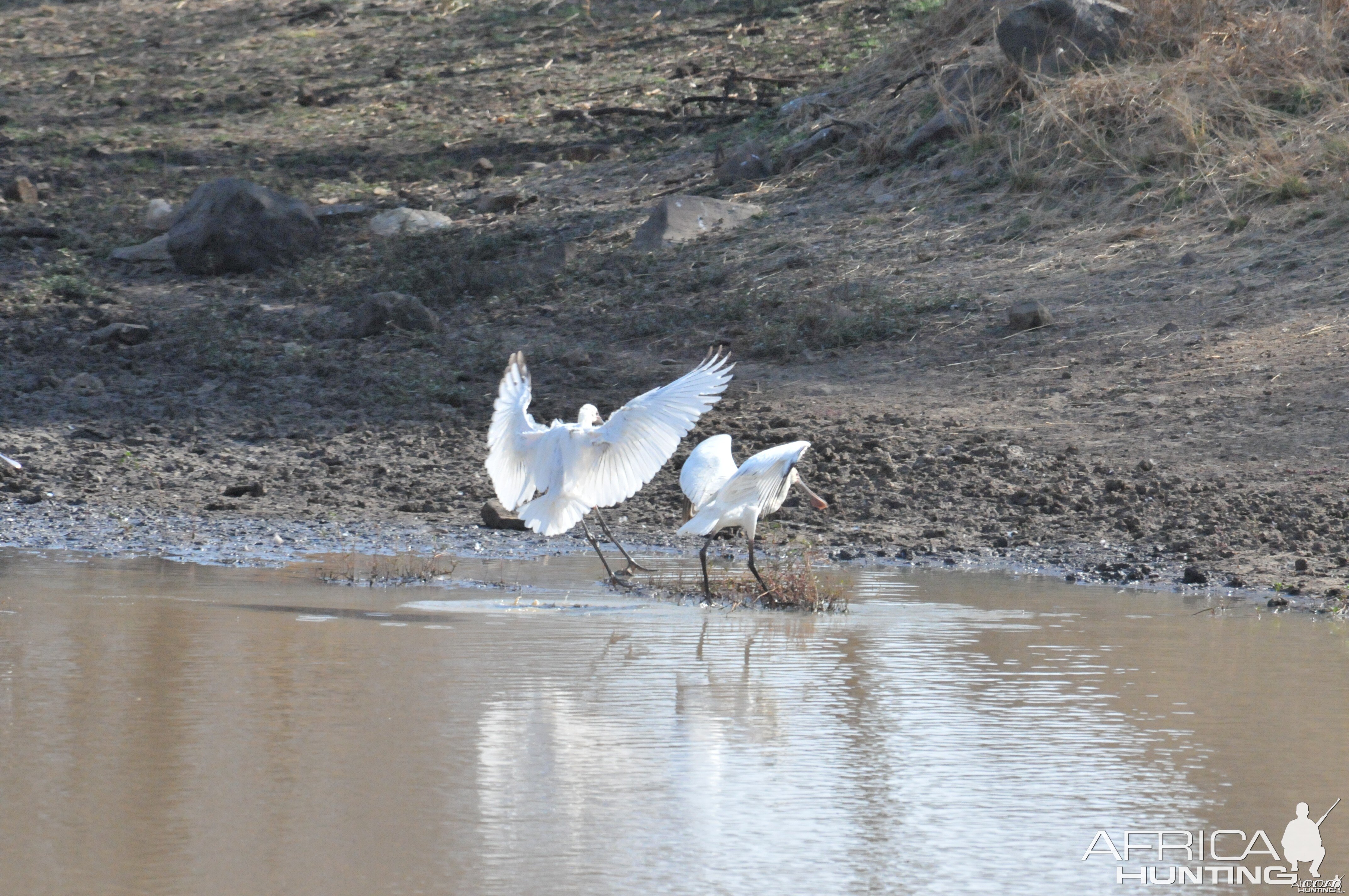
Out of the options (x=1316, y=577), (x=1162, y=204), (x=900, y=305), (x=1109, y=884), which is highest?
(x=1162, y=204)

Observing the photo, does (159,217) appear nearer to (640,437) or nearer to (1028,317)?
(1028,317)

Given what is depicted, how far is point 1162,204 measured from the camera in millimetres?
11961

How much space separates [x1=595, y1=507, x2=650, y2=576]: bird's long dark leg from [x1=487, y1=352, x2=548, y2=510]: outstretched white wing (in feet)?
1.21

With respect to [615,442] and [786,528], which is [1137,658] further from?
[786,528]

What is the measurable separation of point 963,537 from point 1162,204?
178 inches

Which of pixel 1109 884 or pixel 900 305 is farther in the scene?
pixel 900 305

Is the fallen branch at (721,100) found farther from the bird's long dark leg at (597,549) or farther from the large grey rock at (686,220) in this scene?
the bird's long dark leg at (597,549)

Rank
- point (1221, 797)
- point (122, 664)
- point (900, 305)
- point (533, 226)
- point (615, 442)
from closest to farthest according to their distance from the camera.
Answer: point (1221, 797), point (122, 664), point (615, 442), point (900, 305), point (533, 226)

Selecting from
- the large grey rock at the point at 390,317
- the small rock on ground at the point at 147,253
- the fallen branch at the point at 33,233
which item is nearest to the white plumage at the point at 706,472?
the large grey rock at the point at 390,317

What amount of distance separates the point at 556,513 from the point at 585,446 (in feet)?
1.06

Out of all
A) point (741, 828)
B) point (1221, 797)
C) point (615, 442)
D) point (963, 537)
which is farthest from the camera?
point (963, 537)

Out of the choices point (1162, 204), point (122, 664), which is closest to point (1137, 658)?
point (122, 664)

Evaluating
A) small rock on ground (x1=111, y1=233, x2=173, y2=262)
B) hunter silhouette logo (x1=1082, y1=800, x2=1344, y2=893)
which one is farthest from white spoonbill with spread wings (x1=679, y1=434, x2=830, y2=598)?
small rock on ground (x1=111, y1=233, x2=173, y2=262)

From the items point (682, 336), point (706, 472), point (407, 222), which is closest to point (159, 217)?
point (407, 222)
